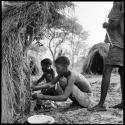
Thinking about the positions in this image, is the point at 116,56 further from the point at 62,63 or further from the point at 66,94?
the point at 66,94

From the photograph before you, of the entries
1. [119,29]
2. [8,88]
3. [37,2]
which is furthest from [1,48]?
[119,29]

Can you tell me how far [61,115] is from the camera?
3980 mm

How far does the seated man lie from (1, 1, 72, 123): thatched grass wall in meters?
0.26

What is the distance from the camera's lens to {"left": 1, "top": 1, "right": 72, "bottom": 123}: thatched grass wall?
3.67 metres

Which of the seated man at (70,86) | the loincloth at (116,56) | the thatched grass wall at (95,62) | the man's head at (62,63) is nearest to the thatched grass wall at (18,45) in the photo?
the seated man at (70,86)

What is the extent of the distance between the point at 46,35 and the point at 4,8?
1.07m

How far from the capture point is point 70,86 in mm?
4145

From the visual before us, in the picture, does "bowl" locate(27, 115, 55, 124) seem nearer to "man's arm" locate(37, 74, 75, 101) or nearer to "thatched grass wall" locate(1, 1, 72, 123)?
"thatched grass wall" locate(1, 1, 72, 123)

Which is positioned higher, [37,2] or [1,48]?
[37,2]

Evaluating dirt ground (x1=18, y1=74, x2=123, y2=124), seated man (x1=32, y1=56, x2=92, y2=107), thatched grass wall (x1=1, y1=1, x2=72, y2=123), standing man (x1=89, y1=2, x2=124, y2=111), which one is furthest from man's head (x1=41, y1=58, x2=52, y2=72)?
standing man (x1=89, y1=2, x2=124, y2=111)

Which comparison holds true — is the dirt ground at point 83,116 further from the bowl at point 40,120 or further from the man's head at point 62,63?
the man's head at point 62,63

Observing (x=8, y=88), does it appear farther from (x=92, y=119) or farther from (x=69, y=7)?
(x=69, y=7)

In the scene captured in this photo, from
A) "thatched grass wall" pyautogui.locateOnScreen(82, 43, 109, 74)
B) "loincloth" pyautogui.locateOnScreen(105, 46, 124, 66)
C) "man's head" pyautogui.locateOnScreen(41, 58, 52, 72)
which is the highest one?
"loincloth" pyautogui.locateOnScreen(105, 46, 124, 66)

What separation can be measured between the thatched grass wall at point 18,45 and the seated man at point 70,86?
264mm
